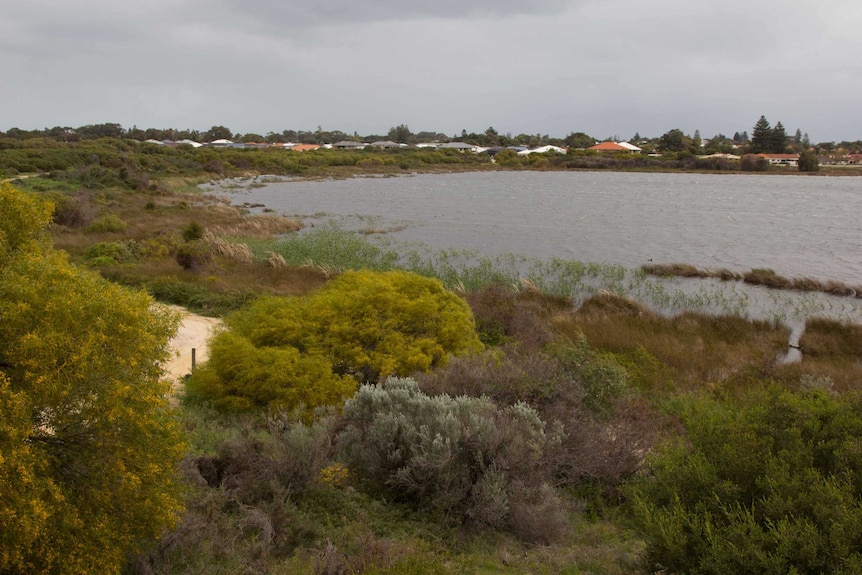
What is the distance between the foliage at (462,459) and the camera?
6.11 metres

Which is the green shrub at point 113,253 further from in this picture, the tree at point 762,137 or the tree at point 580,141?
the tree at point 580,141

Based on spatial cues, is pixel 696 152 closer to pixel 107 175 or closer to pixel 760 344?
pixel 107 175

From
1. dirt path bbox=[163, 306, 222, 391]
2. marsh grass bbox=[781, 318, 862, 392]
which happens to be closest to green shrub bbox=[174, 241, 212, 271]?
dirt path bbox=[163, 306, 222, 391]

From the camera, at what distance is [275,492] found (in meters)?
6.13

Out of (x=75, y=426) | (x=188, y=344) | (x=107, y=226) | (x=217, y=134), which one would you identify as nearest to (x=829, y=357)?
(x=188, y=344)

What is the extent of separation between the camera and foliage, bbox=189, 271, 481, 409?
948 cm

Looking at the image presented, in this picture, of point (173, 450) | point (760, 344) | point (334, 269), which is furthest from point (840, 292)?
point (173, 450)

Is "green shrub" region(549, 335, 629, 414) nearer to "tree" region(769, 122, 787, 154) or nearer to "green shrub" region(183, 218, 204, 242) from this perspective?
"green shrub" region(183, 218, 204, 242)

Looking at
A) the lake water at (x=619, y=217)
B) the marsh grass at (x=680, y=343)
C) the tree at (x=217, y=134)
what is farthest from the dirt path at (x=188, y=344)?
the tree at (x=217, y=134)

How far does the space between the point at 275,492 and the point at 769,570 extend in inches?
167

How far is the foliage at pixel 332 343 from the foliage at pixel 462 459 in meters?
2.40

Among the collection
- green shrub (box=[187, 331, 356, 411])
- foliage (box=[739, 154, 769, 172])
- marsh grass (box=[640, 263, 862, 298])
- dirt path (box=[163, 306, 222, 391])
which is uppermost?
foliage (box=[739, 154, 769, 172])

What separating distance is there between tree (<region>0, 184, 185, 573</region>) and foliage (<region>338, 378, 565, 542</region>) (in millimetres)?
2551

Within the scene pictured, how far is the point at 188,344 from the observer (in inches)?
518
